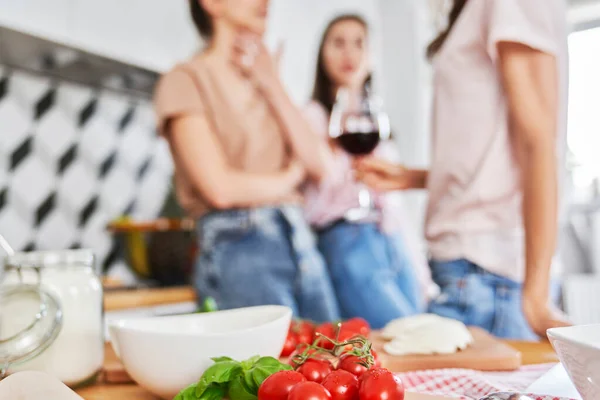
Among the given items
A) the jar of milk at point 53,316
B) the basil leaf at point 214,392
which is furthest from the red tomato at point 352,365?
the jar of milk at point 53,316

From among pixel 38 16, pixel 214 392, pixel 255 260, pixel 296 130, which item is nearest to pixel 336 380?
pixel 214 392

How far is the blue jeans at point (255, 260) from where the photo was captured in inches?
51.9

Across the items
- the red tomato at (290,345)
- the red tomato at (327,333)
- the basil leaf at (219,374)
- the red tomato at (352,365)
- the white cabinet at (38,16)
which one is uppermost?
the white cabinet at (38,16)

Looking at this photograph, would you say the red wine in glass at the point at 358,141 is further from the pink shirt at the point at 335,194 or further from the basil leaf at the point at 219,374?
the basil leaf at the point at 219,374

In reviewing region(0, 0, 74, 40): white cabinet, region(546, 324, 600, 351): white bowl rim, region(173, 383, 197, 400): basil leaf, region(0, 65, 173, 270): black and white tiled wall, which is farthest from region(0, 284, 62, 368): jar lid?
region(0, 65, 173, 270): black and white tiled wall

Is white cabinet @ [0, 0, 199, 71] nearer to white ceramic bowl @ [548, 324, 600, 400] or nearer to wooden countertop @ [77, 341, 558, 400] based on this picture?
wooden countertop @ [77, 341, 558, 400]

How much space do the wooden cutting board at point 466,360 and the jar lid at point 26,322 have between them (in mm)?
400

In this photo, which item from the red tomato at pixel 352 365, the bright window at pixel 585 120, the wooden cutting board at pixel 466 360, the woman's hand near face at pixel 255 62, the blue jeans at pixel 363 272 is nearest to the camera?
the red tomato at pixel 352 365

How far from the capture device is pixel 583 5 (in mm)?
3609

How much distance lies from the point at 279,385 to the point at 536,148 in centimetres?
71

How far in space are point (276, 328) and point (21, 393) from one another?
24 centimetres

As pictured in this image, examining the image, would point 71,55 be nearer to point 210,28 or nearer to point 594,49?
point 210,28

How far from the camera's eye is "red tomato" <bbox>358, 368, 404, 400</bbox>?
1.44 feet

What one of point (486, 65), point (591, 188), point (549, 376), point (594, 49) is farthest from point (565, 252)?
point (549, 376)
